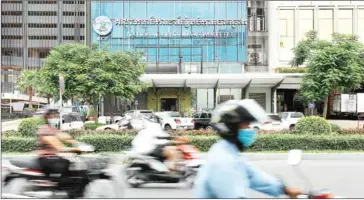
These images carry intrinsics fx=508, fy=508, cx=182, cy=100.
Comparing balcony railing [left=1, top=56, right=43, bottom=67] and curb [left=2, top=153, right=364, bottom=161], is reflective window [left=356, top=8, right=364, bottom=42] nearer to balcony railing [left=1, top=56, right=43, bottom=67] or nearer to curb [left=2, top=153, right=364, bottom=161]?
curb [left=2, top=153, right=364, bottom=161]

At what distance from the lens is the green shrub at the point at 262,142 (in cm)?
1670

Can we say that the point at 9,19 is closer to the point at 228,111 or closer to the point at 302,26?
the point at 302,26

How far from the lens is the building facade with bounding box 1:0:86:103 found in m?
94.0

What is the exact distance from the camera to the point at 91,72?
28.5 metres

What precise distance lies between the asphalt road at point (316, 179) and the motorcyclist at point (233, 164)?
12.3 ft

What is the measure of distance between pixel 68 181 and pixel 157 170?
2189 millimetres

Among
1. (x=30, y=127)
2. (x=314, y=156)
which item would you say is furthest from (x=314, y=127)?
(x=30, y=127)

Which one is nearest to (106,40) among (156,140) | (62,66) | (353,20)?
(353,20)

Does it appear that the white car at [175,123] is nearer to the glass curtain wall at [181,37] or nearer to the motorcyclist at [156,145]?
the motorcyclist at [156,145]

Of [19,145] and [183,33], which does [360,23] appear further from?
[19,145]

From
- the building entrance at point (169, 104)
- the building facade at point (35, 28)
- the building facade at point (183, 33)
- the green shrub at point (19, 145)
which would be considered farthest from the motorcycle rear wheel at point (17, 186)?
the building facade at point (35, 28)

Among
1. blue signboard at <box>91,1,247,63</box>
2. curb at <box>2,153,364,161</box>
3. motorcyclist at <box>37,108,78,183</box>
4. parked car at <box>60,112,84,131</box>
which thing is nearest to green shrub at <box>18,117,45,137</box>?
curb at <box>2,153,364,161</box>

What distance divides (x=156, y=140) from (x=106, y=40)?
50.8m

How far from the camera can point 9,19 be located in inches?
3671
